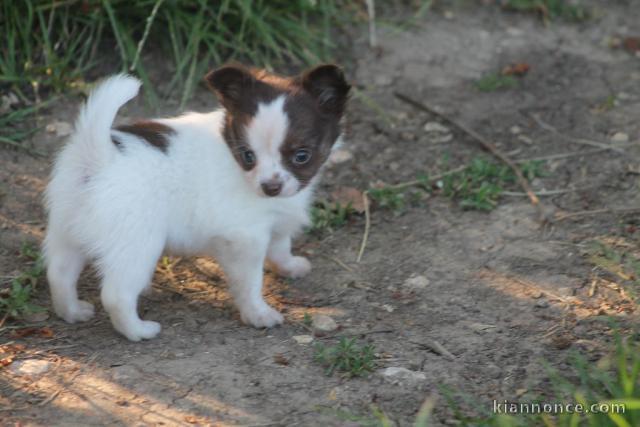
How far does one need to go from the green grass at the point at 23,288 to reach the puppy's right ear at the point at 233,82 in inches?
47.3

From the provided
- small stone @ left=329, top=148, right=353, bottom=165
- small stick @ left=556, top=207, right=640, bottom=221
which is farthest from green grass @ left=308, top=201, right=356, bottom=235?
small stick @ left=556, top=207, right=640, bottom=221

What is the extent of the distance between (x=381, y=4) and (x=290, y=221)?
3.20 m

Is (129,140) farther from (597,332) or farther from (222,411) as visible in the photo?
(597,332)

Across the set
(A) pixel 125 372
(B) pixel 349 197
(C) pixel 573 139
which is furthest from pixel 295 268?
(C) pixel 573 139

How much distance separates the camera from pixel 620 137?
5.41 meters

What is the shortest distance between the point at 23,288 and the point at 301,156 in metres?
1.47

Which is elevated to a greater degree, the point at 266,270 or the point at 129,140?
the point at 129,140

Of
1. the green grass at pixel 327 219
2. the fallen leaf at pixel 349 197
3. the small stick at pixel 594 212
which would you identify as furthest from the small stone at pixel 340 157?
the small stick at pixel 594 212

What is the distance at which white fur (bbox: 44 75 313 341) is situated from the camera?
365 cm

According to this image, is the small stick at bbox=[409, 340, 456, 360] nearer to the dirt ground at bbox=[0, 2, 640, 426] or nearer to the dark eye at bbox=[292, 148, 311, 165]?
the dirt ground at bbox=[0, 2, 640, 426]

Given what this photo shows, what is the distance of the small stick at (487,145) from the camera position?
496 cm

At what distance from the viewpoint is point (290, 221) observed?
4.10 metres

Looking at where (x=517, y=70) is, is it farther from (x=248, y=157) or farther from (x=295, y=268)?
(x=248, y=157)

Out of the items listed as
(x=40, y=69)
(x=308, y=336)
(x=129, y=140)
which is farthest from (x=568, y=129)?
(x=40, y=69)
